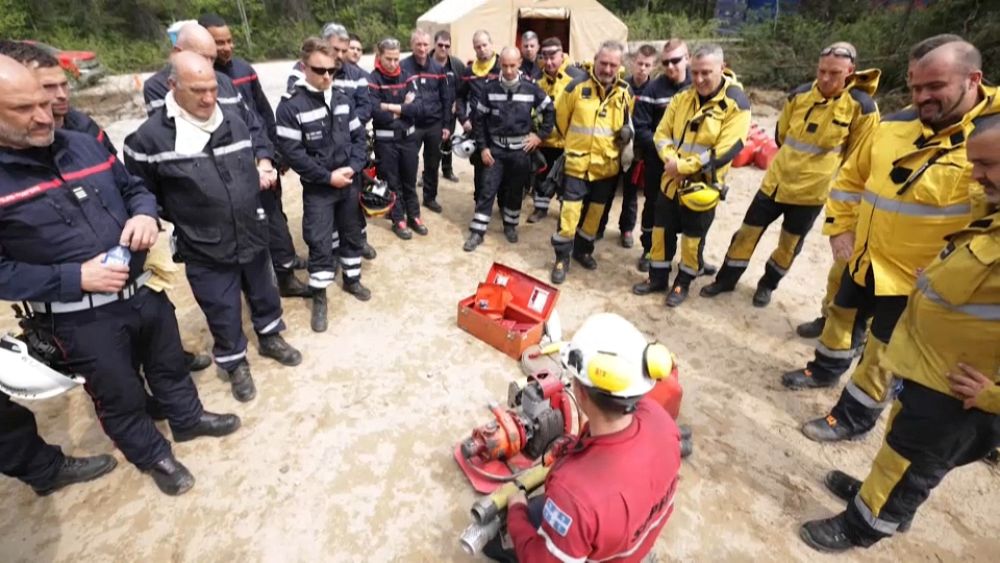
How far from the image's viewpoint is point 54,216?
7.64ft

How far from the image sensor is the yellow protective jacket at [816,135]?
3934 millimetres

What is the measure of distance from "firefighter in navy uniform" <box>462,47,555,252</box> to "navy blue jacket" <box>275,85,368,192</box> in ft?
5.58

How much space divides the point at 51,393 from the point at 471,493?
214 cm

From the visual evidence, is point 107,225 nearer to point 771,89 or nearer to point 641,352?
point 641,352

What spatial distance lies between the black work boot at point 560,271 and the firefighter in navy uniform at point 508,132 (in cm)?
107

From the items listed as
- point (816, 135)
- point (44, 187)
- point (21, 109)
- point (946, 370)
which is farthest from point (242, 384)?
point (816, 135)

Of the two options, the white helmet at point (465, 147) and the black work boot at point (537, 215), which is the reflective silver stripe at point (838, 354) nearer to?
the black work boot at point (537, 215)

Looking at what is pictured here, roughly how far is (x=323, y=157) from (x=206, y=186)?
1.33 meters

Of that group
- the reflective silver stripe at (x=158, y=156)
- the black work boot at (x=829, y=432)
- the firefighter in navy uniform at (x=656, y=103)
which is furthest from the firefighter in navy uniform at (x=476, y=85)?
the black work boot at (x=829, y=432)

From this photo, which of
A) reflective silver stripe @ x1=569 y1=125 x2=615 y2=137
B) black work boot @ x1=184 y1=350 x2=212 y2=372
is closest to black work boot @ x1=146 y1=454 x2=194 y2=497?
black work boot @ x1=184 y1=350 x2=212 y2=372

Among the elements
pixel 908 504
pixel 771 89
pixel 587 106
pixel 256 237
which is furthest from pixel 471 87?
pixel 771 89

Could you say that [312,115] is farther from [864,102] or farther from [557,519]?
[864,102]

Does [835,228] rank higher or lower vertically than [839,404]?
higher

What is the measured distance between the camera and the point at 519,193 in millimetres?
5953
